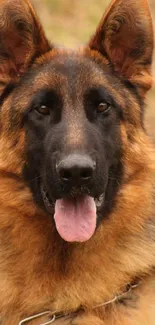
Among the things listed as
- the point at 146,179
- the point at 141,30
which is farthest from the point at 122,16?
the point at 146,179

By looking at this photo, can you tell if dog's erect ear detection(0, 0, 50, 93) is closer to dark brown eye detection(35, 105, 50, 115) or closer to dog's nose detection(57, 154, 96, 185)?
dark brown eye detection(35, 105, 50, 115)

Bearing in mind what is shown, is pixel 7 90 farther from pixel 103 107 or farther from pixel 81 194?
pixel 81 194

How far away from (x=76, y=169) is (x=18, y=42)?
3.86 feet

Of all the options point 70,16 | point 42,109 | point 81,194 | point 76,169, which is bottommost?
point 70,16

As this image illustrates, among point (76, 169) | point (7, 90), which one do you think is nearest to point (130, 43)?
point (7, 90)

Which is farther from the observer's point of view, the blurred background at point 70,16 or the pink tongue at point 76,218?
the blurred background at point 70,16

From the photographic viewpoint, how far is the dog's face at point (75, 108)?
4469 mm

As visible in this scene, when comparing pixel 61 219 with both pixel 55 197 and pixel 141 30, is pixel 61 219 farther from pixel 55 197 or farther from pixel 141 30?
pixel 141 30

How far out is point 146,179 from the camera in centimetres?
496

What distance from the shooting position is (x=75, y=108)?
4680mm

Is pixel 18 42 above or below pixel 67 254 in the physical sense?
above

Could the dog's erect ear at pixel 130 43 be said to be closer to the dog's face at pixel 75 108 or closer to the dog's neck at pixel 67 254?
the dog's face at pixel 75 108

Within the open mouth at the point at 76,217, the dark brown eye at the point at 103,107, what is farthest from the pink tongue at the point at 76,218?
the dark brown eye at the point at 103,107

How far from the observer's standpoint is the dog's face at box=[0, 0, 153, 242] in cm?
447
